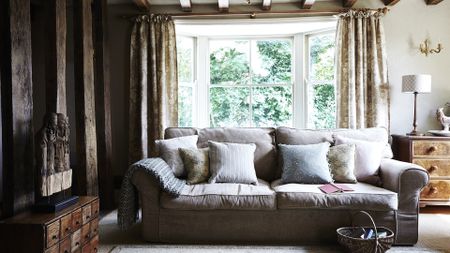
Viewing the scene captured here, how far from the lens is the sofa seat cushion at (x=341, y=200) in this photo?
9.50 ft

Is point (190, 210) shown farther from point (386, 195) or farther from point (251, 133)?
point (386, 195)

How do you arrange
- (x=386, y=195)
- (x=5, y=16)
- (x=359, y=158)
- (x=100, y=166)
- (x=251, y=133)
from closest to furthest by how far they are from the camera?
1. (x=5, y=16)
2. (x=386, y=195)
3. (x=359, y=158)
4. (x=251, y=133)
5. (x=100, y=166)

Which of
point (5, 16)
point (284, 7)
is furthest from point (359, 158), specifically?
point (5, 16)

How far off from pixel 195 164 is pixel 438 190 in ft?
8.39

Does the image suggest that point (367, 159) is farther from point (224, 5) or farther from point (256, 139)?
point (224, 5)

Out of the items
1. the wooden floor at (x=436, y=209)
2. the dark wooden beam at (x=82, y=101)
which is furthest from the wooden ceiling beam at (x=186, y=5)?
the wooden floor at (x=436, y=209)

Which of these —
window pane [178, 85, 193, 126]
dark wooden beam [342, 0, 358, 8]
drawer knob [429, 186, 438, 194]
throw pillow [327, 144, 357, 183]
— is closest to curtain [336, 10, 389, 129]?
dark wooden beam [342, 0, 358, 8]

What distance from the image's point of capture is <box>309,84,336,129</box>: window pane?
4.73 m

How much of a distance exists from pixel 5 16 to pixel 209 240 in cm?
220

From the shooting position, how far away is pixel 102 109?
4.12 m

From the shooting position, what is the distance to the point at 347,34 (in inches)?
171

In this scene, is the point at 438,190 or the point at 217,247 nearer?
the point at 217,247

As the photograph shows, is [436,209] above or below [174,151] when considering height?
below

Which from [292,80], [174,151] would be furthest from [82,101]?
[292,80]
